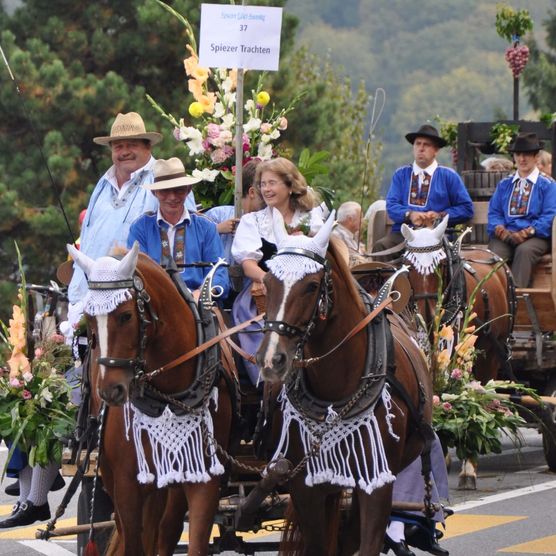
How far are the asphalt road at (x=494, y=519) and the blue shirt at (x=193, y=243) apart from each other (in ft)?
8.14

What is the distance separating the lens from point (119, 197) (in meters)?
9.09

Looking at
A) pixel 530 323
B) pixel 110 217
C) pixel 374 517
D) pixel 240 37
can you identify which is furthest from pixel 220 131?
pixel 530 323

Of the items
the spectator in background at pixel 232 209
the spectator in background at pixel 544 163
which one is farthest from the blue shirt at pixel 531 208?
the spectator in background at pixel 232 209

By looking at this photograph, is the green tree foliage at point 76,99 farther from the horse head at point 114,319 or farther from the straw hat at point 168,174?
the horse head at point 114,319

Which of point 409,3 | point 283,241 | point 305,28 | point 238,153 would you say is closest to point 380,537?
point 283,241

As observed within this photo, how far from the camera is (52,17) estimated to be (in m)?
28.2

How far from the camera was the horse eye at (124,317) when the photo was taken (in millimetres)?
7148

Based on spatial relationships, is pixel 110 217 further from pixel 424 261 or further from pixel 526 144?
pixel 526 144

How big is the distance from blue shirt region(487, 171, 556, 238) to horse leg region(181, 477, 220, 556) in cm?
728

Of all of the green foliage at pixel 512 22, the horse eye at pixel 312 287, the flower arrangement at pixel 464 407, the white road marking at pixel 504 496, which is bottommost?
the white road marking at pixel 504 496

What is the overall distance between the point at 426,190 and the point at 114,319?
6833 mm

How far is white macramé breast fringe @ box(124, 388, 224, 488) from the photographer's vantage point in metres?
7.57

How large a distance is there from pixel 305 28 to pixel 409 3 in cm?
987

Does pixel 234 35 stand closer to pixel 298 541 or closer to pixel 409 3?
pixel 298 541
